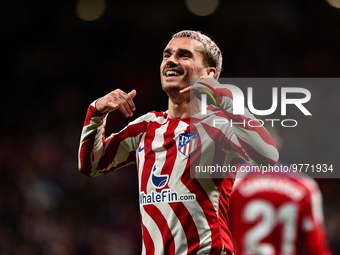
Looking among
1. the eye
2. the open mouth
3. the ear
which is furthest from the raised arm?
the ear

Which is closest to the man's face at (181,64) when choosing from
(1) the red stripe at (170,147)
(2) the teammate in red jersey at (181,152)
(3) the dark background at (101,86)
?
(2) the teammate in red jersey at (181,152)

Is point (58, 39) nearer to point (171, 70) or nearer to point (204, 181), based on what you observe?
point (171, 70)

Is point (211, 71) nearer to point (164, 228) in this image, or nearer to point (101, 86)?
point (164, 228)

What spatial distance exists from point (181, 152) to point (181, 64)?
20.9 inches

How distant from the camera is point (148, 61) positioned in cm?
758

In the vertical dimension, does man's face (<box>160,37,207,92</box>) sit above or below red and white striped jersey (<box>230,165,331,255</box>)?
above

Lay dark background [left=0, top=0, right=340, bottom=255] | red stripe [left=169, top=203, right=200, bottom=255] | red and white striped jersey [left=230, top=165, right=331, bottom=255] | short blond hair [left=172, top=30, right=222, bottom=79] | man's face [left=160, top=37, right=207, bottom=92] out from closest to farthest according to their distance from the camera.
Result: 1. red stripe [left=169, top=203, right=200, bottom=255]
2. man's face [left=160, top=37, right=207, bottom=92]
3. short blond hair [left=172, top=30, right=222, bottom=79]
4. red and white striped jersey [left=230, top=165, right=331, bottom=255]
5. dark background [left=0, top=0, right=340, bottom=255]

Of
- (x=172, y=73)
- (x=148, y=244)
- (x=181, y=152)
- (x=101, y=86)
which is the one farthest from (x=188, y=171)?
(x=101, y=86)

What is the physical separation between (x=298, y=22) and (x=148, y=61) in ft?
9.50

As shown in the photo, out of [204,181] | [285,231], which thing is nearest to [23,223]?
[285,231]

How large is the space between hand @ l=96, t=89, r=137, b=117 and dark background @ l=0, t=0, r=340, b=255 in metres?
4.02

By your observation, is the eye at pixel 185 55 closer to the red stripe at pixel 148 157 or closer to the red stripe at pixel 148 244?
the red stripe at pixel 148 157

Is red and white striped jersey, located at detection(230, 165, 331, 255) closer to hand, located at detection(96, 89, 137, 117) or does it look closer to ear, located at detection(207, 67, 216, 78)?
ear, located at detection(207, 67, 216, 78)

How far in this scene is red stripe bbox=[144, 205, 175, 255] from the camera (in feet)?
6.39
